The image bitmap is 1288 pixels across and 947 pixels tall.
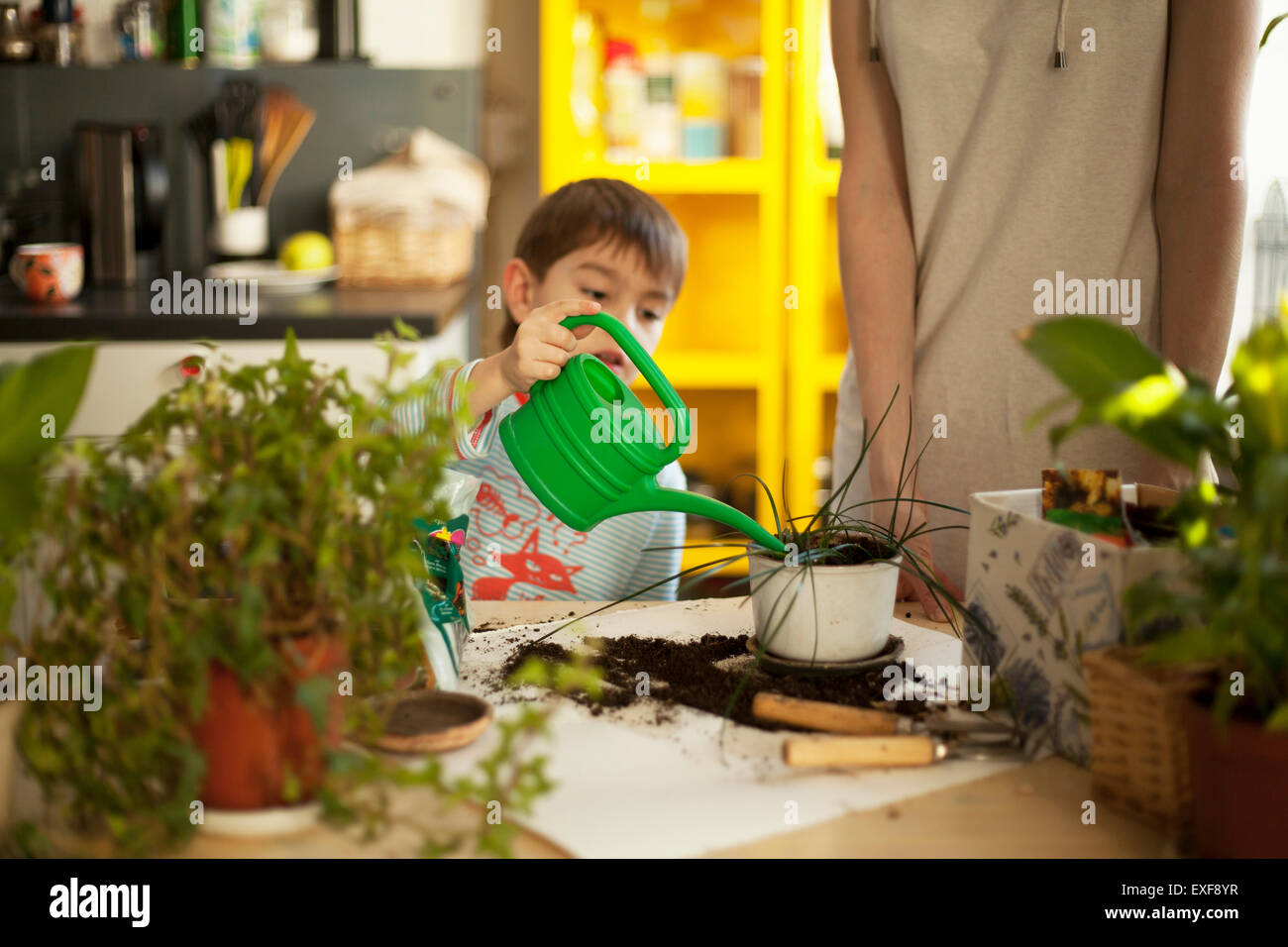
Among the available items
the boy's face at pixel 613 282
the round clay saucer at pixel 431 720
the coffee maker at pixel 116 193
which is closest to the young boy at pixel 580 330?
the boy's face at pixel 613 282

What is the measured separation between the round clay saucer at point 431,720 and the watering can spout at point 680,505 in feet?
0.64

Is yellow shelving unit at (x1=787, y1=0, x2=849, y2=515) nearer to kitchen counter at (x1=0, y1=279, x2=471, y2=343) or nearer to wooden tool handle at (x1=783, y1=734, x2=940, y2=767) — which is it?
kitchen counter at (x1=0, y1=279, x2=471, y2=343)

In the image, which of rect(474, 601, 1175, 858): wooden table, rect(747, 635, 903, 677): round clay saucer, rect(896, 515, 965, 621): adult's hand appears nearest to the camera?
rect(474, 601, 1175, 858): wooden table

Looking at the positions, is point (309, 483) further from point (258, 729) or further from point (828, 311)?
point (828, 311)

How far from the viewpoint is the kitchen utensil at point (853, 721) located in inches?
29.3

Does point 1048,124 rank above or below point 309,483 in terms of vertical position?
above

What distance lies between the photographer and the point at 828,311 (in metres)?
2.76

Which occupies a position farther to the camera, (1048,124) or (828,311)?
(828,311)

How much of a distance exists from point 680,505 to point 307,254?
1767 mm

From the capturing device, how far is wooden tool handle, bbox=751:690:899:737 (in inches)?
29.7

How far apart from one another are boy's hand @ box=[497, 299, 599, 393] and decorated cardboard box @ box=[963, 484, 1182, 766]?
346 millimetres

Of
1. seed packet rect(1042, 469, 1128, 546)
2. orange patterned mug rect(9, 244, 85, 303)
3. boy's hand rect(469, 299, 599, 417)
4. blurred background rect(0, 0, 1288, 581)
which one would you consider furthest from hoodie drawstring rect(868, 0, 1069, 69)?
orange patterned mug rect(9, 244, 85, 303)

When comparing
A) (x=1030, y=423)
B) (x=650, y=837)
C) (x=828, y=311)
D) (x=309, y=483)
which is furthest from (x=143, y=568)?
(x=828, y=311)
